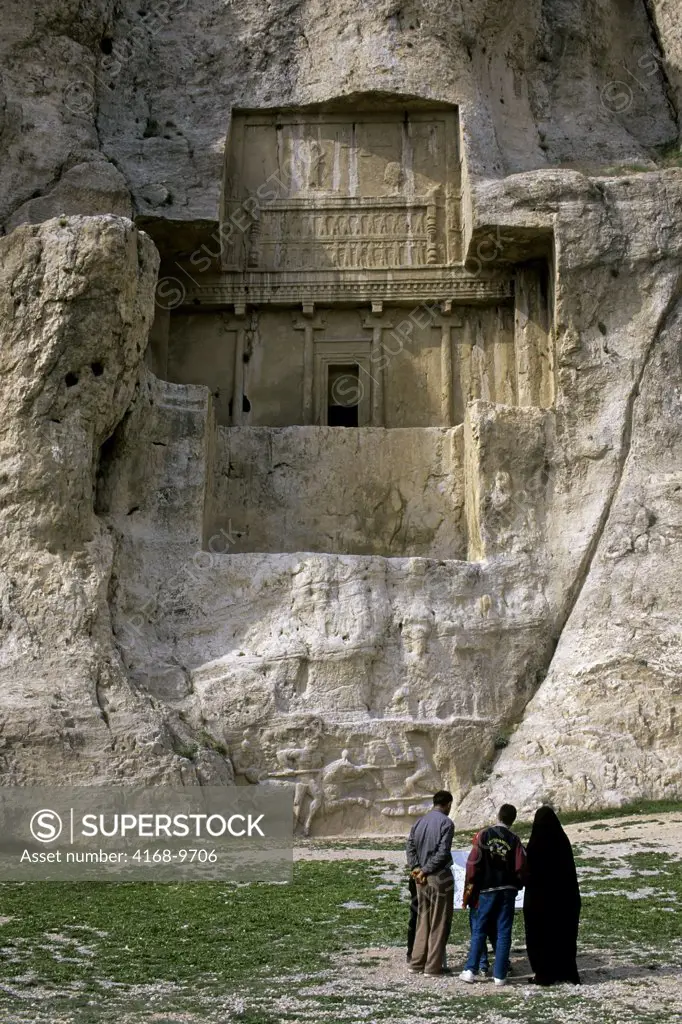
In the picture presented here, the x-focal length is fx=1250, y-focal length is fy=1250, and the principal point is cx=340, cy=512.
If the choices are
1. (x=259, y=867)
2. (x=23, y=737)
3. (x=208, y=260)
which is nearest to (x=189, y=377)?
(x=208, y=260)

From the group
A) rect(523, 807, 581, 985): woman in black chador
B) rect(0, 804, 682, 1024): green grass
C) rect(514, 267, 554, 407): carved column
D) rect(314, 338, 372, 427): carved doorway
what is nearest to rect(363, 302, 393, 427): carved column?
rect(314, 338, 372, 427): carved doorway

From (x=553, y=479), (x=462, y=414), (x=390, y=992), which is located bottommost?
(x=390, y=992)

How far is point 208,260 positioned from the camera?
822 inches

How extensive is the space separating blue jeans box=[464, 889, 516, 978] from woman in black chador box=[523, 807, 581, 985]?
12 centimetres

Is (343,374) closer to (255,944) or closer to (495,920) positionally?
(255,944)

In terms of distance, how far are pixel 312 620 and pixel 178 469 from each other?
3074mm

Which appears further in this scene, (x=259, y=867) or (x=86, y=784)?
(x=86, y=784)

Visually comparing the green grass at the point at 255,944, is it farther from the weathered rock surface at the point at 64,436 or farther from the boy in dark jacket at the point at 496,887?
the weathered rock surface at the point at 64,436

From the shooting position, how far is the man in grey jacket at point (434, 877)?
8.03 metres

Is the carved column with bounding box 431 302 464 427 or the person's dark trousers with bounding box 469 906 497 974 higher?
the carved column with bounding box 431 302 464 427

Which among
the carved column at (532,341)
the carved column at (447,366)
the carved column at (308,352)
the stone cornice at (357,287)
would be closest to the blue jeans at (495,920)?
the carved column at (532,341)

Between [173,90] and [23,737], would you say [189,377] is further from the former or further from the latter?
[23,737]

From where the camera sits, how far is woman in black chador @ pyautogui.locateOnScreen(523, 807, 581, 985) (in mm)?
7855

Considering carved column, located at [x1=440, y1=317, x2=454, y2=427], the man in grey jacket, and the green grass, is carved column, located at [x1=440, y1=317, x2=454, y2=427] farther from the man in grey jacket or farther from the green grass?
the man in grey jacket
